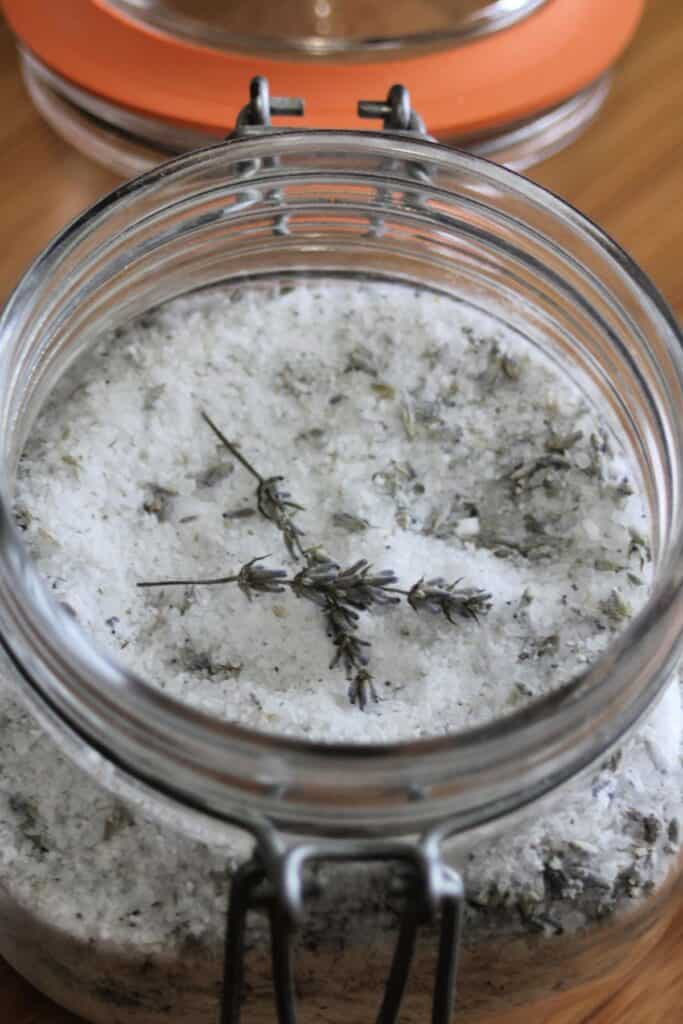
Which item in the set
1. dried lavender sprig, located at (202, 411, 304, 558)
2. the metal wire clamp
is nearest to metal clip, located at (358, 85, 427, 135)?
dried lavender sprig, located at (202, 411, 304, 558)

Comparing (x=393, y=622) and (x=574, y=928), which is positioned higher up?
(x=393, y=622)

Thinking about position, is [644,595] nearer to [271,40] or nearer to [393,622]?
[393,622]

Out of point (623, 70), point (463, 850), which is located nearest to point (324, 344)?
point (463, 850)

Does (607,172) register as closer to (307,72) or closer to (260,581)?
(307,72)

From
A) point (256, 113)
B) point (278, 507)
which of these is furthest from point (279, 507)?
point (256, 113)

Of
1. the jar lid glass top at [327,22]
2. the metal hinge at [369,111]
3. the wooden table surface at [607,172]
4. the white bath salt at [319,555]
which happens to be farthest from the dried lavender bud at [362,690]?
the jar lid glass top at [327,22]

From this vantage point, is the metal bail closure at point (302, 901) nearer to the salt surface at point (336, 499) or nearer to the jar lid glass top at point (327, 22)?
the salt surface at point (336, 499)

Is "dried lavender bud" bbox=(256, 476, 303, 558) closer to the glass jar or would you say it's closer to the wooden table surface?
the glass jar
